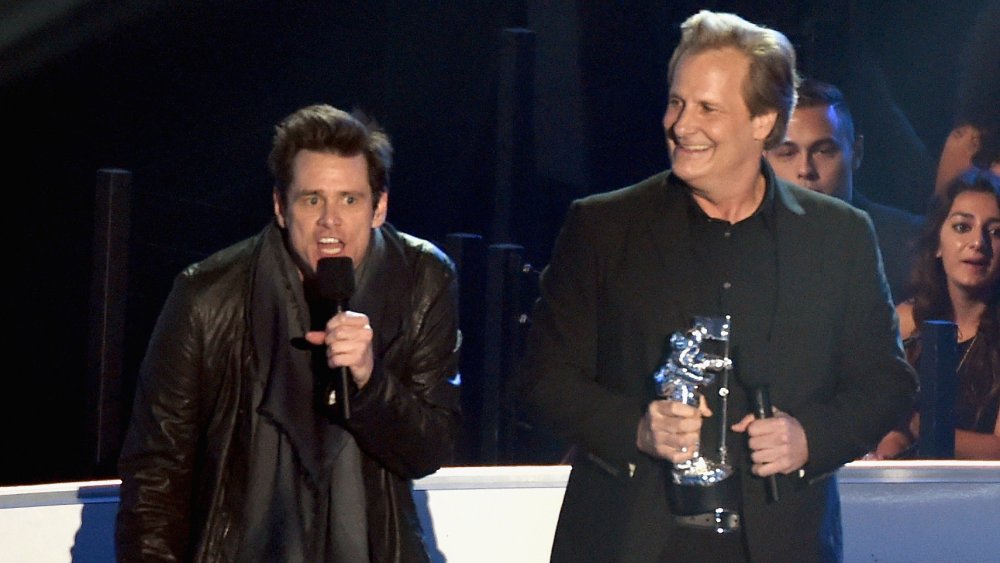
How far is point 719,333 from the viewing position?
2471 mm

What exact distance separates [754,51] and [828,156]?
6.52ft

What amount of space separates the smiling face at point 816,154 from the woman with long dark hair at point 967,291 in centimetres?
42

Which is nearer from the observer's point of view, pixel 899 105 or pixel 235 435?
pixel 235 435

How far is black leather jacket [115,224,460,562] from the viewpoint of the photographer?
Answer: 8.67 feet

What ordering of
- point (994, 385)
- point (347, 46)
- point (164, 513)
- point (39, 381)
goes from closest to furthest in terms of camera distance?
point (164, 513) → point (994, 385) → point (39, 381) → point (347, 46)

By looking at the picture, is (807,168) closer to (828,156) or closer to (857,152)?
(828,156)

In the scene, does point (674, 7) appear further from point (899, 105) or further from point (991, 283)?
point (991, 283)

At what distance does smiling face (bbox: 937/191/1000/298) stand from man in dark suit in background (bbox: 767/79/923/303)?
11 cm

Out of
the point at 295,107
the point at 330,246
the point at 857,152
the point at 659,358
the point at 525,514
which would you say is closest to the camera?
the point at 659,358

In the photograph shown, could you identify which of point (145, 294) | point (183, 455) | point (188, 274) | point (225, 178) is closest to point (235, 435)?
point (183, 455)

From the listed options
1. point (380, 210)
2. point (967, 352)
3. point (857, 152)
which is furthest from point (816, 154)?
point (380, 210)

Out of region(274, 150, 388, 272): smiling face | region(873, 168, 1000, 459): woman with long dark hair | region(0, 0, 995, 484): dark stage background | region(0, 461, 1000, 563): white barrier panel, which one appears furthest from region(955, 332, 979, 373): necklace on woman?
region(274, 150, 388, 272): smiling face

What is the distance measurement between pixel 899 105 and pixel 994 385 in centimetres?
96

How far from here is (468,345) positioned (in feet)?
17.2
